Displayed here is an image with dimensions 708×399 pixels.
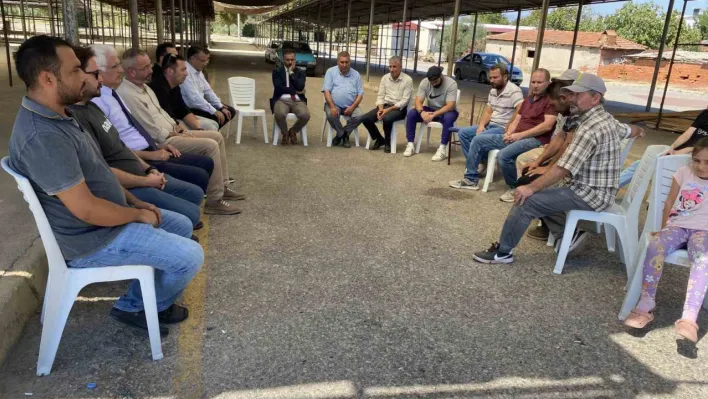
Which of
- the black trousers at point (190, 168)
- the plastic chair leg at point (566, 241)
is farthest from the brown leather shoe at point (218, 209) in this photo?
the plastic chair leg at point (566, 241)

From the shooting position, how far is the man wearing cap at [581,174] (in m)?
3.71

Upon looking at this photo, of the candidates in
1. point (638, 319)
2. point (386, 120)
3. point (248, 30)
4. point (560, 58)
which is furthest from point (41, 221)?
point (248, 30)

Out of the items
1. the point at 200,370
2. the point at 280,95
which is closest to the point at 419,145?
the point at 280,95

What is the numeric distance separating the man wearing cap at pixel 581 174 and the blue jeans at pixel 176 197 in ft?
7.21

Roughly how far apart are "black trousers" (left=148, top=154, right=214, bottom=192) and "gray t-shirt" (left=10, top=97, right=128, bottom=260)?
68.6 inches

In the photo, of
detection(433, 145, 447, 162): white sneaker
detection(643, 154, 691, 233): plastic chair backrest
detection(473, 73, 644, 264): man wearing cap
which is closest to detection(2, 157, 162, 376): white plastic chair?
detection(473, 73, 644, 264): man wearing cap

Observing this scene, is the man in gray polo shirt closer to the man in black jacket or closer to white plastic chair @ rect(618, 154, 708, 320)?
white plastic chair @ rect(618, 154, 708, 320)

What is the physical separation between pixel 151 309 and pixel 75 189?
0.73 m

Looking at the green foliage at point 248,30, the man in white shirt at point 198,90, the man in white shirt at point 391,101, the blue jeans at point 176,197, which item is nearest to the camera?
the blue jeans at point 176,197

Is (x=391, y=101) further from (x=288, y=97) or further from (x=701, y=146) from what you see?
(x=701, y=146)

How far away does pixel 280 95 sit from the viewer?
26.0 ft

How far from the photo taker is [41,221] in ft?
7.73

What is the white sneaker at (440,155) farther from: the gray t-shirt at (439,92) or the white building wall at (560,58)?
the white building wall at (560,58)

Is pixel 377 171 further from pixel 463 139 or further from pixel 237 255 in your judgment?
pixel 237 255
